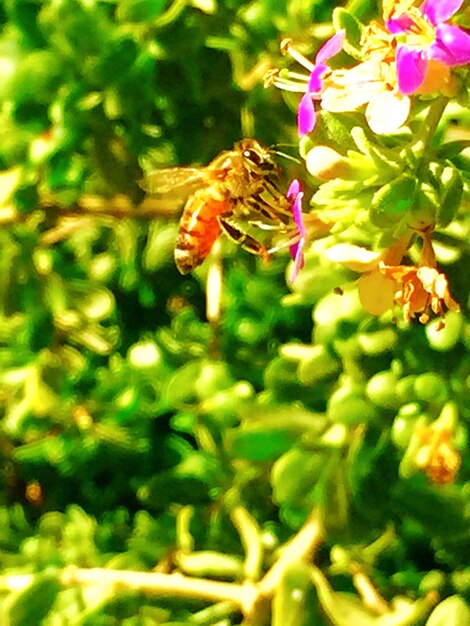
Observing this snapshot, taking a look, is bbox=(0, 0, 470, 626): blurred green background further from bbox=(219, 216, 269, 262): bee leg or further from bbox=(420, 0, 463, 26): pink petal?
bbox=(420, 0, 463, 26): pink petal

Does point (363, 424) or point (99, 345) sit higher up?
point (363, 424)

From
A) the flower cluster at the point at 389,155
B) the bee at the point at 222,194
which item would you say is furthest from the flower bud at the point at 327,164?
the bee at the point at 222,194

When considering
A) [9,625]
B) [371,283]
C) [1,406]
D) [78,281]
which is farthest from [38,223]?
[371,283]

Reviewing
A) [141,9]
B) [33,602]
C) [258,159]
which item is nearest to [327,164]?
[258,159]

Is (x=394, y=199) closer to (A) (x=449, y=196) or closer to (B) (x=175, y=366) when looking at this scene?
(A) (x=449, y=196)

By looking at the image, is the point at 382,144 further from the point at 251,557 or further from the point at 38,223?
the point at 38,223
